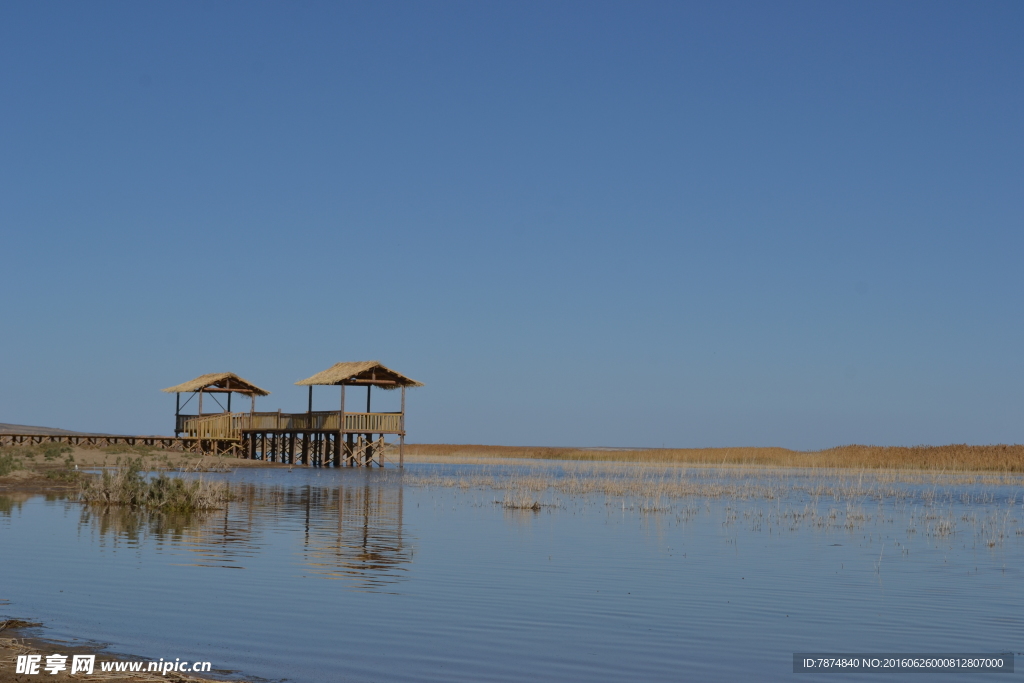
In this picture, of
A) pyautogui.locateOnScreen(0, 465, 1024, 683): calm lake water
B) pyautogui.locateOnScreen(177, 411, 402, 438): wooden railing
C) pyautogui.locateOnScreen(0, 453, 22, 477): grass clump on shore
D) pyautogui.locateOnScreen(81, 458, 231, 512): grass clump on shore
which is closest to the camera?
pyautogui.locateOnScreen(0, 465, 1024, 683): calm lake water

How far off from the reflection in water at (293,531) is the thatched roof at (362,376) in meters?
20.8

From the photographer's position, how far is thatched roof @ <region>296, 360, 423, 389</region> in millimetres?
48969

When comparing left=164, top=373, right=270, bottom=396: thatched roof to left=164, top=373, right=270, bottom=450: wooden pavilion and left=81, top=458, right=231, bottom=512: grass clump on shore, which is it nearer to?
left=164, top=373, right=270, bottom=450: wooden pavilion

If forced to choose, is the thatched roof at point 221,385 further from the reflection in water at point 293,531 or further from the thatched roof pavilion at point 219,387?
the reflection in water at point 293,531

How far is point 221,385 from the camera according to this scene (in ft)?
181

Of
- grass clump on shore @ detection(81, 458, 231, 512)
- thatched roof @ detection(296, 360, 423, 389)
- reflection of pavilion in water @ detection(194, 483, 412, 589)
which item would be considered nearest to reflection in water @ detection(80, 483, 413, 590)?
reflection of pavilion in water @ detection(194, 483, 412, 589)

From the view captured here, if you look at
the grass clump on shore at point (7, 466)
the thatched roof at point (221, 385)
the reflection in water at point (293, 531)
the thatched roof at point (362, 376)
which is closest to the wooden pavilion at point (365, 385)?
the thatched roof at point (362, 376)

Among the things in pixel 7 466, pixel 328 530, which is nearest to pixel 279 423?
pixel 7 466

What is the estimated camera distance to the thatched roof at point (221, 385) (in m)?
53.7

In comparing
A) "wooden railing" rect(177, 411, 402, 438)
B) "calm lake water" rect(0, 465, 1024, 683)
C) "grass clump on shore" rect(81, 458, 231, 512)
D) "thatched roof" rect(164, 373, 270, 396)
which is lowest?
"calm lake water" rect(0, 465, 1024, 683)

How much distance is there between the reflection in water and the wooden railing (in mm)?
22442

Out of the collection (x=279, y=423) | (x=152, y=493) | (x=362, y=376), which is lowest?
(x=152, y=493)

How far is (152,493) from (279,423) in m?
31.2

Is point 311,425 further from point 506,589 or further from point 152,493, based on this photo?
point 506,589
